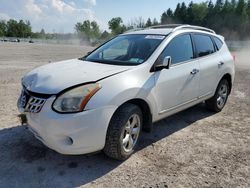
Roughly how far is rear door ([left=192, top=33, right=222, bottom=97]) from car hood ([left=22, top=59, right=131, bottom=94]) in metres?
1.83

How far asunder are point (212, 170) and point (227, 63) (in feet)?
9.73

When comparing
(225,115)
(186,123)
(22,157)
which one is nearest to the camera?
(22,157)

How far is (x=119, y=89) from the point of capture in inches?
123

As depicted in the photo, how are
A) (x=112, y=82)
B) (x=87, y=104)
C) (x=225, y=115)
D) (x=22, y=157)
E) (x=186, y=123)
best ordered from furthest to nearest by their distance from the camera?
(x=225, y=115) < (x=186, y=123) < (x=22, y=157) < (x=112, y=82) < (x=87, y=104)

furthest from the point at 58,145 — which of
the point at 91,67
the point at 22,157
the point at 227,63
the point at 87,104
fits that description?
the point at 227,63

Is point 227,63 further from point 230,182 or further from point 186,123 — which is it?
point 230,182

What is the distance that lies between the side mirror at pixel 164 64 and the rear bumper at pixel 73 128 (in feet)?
3.48

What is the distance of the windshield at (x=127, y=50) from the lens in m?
3.85

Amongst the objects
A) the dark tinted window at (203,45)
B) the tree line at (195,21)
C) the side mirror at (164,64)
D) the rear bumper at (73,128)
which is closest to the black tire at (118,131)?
the rear bumper at (73,128)

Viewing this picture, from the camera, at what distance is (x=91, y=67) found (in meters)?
3.62

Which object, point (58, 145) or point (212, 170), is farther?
point (212, 170)

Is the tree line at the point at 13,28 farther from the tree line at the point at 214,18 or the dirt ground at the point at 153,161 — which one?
the dirt ground at the point at 153,161

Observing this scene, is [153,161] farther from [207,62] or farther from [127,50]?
[207,62]

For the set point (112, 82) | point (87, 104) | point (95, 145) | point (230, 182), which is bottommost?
point (230, 182)
